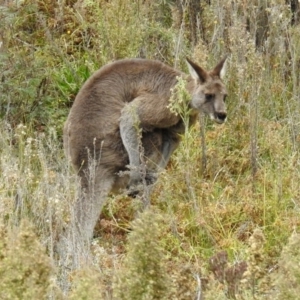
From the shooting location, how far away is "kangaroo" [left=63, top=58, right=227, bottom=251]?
805cm

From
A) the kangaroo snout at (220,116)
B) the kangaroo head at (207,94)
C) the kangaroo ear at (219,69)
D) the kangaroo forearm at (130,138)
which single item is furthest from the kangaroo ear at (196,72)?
the kangaroo forearm at (130,138)

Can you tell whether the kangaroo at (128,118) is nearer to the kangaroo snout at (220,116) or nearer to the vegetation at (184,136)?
the kangaroo snout at (220,116)

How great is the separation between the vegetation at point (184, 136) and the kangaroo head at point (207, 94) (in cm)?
28

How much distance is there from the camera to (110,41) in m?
9.59

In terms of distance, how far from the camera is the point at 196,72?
832cm

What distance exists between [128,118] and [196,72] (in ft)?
2.30

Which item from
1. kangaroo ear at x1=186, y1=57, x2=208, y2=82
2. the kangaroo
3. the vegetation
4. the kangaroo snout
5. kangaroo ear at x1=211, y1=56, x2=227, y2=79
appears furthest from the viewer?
kangaroo ear at x1=211, y1=56, x2=227, y2=79

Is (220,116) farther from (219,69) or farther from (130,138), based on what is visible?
(130,138)

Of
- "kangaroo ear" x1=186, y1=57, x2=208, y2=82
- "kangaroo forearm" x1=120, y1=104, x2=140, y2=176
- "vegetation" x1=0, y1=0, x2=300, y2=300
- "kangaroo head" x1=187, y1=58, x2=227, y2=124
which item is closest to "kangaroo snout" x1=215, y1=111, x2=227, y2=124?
"kangaroo head" x1=187, y1=58, x2=227, y2=124

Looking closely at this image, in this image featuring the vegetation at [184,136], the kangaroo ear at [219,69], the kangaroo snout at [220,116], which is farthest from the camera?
the kangaroo ear at [219,69]

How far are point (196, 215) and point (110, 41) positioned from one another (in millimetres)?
2623

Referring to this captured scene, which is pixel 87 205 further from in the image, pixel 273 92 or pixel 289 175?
pixel 273 92

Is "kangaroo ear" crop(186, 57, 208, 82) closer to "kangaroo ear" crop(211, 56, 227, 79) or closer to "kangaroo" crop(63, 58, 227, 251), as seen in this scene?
"kangaroo" crop(63, 58, 227, 251)

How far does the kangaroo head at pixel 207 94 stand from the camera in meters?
8.22
